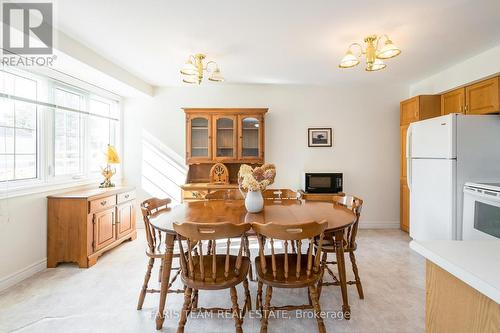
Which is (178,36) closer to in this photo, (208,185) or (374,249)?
(208,185)

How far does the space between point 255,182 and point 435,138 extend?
7.22ft

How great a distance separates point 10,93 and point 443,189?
180 inches

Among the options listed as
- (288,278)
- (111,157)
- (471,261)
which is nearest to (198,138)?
(111,157)

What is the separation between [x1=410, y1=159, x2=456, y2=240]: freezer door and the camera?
2.57 meters

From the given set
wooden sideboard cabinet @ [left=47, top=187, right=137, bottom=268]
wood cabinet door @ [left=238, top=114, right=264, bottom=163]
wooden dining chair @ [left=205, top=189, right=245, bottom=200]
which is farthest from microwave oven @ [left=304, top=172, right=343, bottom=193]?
wooden sideboard cabinet @ [left=47, top=187, right=137, bottom=268]

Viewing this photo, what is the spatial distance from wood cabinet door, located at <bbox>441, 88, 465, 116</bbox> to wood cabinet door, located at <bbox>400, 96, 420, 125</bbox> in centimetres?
33

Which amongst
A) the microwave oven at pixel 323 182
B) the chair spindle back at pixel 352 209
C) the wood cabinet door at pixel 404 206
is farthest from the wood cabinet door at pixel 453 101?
the chair spindle back at pixel 352 209

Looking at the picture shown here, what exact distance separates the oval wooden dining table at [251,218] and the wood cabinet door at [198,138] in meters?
1.65

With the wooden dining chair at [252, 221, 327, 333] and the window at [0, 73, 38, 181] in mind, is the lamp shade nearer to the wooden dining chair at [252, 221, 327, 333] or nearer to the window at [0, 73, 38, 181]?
the window at [0, 73, 38, 181]

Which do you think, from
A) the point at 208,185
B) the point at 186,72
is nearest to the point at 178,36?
the point at 186,72

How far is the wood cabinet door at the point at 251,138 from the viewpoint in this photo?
156 inches

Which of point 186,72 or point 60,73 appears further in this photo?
point 60,73

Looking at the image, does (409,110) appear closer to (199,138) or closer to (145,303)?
(199,138)

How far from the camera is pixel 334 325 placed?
1.85m
